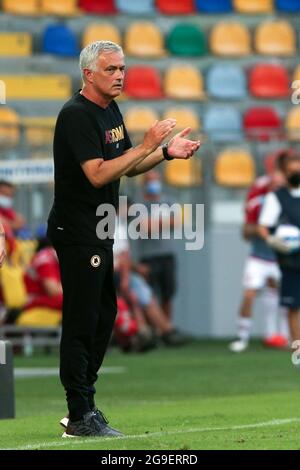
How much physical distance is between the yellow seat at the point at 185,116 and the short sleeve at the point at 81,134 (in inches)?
552

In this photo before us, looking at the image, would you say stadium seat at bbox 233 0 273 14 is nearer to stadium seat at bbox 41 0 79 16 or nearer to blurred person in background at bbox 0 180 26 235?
stadium seat at bbox 41 0 79 16

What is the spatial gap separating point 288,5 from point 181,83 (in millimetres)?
3234

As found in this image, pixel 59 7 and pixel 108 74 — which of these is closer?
pixel 108 74

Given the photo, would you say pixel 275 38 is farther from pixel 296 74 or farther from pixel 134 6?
pixel 134 6

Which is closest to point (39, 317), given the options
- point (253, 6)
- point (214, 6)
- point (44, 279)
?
point (44, 279)

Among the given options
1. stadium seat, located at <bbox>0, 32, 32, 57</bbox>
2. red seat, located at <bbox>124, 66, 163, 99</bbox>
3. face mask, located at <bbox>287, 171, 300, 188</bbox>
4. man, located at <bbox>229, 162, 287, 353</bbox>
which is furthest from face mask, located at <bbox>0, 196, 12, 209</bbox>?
red seat, located at <bbox>124, 66, 163, 99</bbox>

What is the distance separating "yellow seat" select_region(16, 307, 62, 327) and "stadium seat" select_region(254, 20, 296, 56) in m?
9.62

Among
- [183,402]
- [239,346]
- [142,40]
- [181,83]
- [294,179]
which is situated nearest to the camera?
[183,402]

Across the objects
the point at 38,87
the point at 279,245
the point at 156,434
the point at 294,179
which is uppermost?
the point at 38,87

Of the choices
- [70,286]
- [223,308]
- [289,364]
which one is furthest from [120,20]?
[70,286]

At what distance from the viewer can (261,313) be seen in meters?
20.0

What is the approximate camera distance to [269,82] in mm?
24312

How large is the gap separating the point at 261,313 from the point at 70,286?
41.6 ft

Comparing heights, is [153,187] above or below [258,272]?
above
